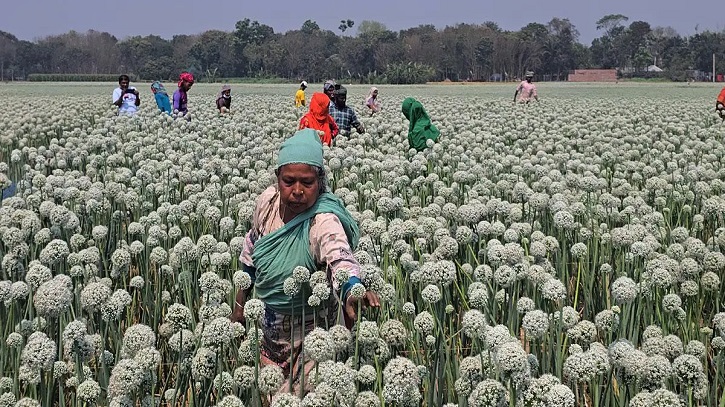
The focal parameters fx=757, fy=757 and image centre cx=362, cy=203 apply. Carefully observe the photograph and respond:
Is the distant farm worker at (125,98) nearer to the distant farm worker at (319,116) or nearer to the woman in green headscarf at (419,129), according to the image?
the distant farm worker at (319,116)

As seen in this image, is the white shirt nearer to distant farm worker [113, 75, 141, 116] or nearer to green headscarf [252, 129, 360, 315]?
distant farm worker [113, 75, 141, 116]

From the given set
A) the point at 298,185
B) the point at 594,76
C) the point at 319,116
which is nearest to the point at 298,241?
the point at 298,185

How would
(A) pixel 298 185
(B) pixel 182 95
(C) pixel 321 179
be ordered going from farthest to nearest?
1. (B) pixel 182 95
2. (C) pixel 321 179
3. (A) pixel 298 185

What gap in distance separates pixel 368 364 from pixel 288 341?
1.02 m

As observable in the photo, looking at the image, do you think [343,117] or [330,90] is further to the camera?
[330,90]

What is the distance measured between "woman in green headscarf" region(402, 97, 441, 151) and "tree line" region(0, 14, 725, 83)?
281 feet

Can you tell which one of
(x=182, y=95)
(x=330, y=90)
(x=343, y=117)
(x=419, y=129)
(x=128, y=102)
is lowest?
(x=419, y=129)

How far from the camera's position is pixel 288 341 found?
390 centimetres

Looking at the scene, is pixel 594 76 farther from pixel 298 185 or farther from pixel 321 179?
pixel 298 185

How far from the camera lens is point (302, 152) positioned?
141 inches

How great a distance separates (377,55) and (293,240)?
122344 millimetres

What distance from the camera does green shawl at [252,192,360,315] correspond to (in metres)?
3.60

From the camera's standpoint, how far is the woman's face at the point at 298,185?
3.56m

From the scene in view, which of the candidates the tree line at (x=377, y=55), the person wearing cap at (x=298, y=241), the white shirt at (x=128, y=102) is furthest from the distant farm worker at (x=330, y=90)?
the tree line at (x=377, y=55)
